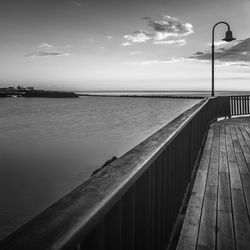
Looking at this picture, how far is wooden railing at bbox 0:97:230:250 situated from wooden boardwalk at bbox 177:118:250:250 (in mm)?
410

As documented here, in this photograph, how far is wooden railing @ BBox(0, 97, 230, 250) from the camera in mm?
657

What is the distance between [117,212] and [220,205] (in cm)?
256

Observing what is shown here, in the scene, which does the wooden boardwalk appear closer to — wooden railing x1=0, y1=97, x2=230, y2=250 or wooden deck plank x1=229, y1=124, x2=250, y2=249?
wooden deck plank x1=229, y1=124, x2=250, y2=249

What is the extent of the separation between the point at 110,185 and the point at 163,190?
1.27 metres

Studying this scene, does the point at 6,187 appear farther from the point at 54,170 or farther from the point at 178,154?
the point at 178,154

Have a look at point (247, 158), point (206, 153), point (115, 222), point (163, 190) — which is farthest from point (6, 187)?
point (115, 222)

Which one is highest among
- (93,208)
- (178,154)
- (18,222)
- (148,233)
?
(93,208)

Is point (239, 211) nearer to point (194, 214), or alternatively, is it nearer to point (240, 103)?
point (194, 214)

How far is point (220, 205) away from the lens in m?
3.22

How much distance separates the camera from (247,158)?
17.2 ft

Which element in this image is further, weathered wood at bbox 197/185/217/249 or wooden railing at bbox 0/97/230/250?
weathered wood at bbox 197/185/217/249

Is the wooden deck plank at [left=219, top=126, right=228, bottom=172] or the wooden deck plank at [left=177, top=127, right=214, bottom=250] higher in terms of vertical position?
the wooden deck plank at [left=219, top=126, right=228, bottom=172]

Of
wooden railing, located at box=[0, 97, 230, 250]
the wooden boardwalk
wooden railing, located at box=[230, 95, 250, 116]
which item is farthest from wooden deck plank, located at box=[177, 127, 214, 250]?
wooden railing, located at box=[230, 95, 250, 116]

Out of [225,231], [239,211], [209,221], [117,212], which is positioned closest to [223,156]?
[239,211]
